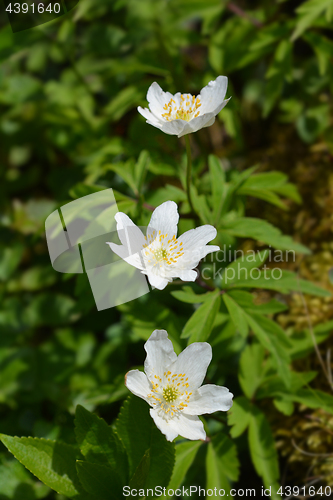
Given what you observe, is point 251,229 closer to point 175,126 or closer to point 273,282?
point 273,282

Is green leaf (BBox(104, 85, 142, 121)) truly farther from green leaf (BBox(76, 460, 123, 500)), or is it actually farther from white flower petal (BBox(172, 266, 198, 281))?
green leaf (BBox(76, 460, 123, 500))

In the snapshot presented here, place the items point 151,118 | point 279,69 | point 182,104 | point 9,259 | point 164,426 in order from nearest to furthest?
point 164,426
point 151,118
point 182,104
point 279,69
point 9,259

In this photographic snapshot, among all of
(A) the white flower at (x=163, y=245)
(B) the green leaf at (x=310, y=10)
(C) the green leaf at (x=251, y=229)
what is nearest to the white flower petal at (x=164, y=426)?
(A) the white flower at (x=163, y=245)

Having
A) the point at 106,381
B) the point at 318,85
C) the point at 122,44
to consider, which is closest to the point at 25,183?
the point at 122,44

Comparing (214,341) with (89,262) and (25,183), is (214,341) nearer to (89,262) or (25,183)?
(89,262)

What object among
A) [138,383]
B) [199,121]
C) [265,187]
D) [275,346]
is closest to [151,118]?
[199,121]

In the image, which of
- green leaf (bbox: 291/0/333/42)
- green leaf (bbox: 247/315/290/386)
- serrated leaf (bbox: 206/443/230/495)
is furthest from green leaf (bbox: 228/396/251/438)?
green leaf (bbox: 291/0/333/42)

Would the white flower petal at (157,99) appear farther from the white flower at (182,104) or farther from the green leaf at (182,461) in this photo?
the green leaf at (182,461)
